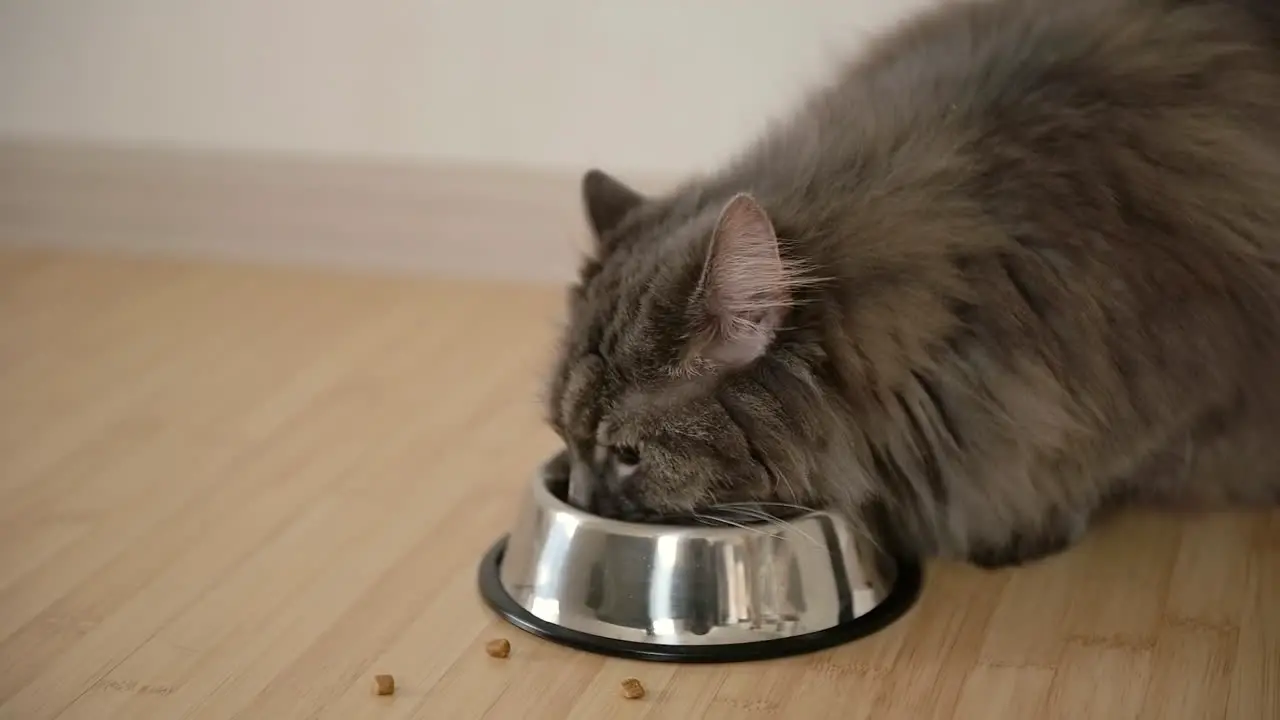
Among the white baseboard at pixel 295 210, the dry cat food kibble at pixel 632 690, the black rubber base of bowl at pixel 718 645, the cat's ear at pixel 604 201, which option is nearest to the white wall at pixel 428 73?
the white baseboard at pixel 295 210

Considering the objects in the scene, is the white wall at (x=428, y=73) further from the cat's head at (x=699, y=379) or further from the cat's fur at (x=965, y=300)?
the cat's head at (x=699, y=379)

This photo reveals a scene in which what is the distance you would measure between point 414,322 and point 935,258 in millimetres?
1428

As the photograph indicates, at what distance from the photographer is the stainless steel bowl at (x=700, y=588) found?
1553mm

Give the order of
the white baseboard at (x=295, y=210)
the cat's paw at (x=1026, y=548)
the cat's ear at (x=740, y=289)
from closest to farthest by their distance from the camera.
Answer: the cat's ear at (x=740, y=289) → the cat's paw at (x=1026, y=548) → the white baseboard at (x=295, y=210)

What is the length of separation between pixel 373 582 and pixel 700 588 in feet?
1.55

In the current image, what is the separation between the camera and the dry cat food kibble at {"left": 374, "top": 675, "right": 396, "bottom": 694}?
1.53 metres

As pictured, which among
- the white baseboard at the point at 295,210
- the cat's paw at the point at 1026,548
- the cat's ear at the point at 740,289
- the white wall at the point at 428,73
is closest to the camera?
the cat's ear at the point at 740,289

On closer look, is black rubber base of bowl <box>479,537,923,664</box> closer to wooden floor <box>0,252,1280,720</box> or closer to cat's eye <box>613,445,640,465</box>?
wooden floor <box>0,252,1280,720</box>

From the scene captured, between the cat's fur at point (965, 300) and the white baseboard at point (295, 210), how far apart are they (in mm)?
1204

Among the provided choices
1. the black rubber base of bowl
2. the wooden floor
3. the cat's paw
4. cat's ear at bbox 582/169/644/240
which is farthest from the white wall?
the black rubber base of bowl

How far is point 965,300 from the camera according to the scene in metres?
1.52

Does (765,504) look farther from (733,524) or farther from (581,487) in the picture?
(581,487)

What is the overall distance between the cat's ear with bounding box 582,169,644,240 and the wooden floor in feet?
0.52

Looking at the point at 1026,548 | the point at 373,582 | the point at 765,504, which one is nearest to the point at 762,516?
the point at 765,504
